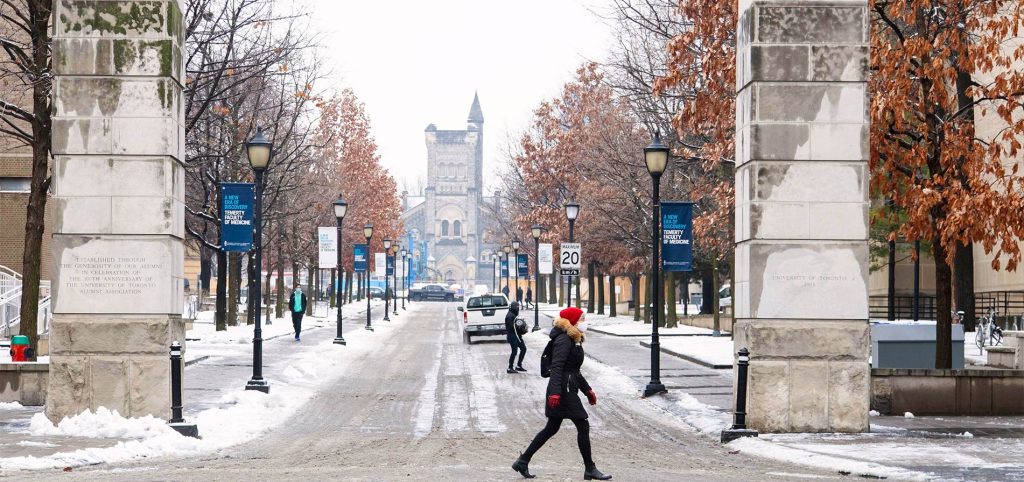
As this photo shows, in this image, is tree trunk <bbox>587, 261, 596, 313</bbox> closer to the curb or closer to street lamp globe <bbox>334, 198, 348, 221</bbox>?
street lamp globe <bbox>334, 198, 348, 221</bbox>

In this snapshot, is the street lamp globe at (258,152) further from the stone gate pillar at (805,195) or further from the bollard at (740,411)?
the bollard at (740,411)

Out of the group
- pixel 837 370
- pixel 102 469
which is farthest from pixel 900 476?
pixel 102 469

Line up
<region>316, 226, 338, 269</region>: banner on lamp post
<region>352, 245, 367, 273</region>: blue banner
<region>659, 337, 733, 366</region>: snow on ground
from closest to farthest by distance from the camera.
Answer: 1. <region>659, 337, 733, 366</region>: snow on ground
2. <region>316, 226, 338, 269</region>: banner on lamp post
3. <region>352, 245, 367, 273</region>: blue banner

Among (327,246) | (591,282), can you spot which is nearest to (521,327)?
(327,246)

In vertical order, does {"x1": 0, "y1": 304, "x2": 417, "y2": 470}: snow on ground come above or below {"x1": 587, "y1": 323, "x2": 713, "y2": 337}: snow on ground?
above

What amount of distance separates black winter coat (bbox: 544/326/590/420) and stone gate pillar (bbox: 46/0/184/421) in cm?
626

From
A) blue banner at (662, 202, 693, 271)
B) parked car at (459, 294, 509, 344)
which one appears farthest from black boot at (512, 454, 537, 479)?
parked car at (459, 294, 509, 344)

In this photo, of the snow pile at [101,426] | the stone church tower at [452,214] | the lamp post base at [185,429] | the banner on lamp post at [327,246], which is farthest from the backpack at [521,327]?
the stone church tower at [452,214]

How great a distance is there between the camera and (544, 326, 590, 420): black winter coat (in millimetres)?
12625

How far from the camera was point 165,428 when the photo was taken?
15719 millimetres

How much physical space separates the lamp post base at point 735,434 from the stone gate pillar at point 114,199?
23.4ft

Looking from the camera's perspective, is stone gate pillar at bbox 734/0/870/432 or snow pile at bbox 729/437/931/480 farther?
stone gate pillar at bbox 734/0/870/432

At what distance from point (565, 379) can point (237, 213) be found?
15.2 m

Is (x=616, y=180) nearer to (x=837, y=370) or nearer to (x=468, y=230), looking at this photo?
(x=837, y=370)
